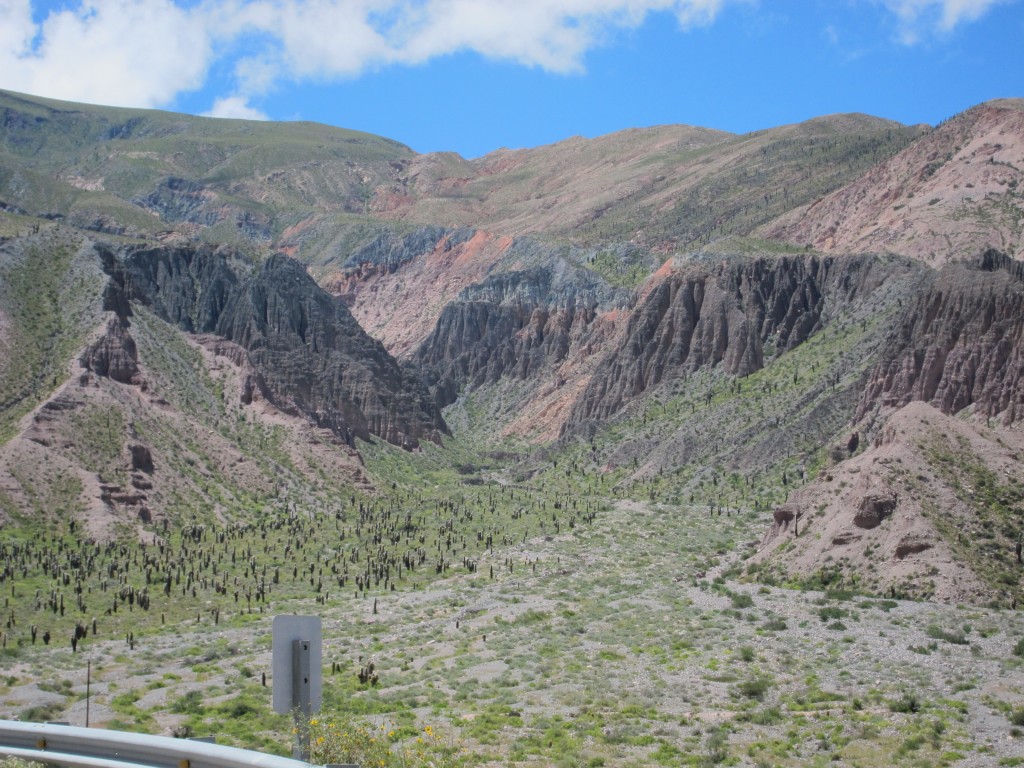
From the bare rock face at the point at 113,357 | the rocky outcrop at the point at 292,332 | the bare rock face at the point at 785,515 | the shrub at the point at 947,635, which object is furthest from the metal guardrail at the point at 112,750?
the rocky outcrop at the point at 292,332

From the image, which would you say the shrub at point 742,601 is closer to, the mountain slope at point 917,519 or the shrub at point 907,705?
the mountain slope at point 917,519

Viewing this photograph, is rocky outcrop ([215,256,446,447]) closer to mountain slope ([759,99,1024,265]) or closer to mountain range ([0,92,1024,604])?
mountain range ([0,92,1024,604])

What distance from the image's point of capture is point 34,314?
395 feet

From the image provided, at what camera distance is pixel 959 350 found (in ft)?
311

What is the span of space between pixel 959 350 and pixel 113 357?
7453cm

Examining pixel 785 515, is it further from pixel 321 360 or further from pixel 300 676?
pixel 321 360

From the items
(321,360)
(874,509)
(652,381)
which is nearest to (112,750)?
(874,509)

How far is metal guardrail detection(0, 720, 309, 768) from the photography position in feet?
50.4

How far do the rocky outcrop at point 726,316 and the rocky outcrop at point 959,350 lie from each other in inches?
1664

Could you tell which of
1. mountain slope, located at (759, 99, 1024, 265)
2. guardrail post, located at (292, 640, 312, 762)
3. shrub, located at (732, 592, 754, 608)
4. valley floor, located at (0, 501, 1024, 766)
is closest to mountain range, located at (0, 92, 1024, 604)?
mountain slope, located at (759, 99, 1024, 265)

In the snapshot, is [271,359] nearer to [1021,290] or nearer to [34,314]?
[34,314]

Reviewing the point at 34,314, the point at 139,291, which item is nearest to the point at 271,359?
the point at 139,291

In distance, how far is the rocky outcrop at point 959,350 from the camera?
89.8 meters

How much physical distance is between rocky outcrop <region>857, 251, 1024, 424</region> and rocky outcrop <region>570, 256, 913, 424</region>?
4227 centimetres
